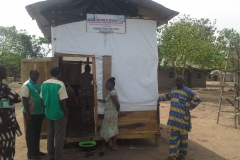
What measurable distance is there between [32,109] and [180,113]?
293 centimetres

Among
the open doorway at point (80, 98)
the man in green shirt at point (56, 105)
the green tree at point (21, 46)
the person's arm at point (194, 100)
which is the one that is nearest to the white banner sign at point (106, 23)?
the open doorway at point (80, 98)

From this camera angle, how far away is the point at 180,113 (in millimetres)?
4656

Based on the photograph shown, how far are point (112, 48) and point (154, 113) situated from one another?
1844mm

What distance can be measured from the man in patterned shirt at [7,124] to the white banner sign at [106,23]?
Answer: 2.43 metres

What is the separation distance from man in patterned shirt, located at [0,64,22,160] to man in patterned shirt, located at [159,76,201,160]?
2.90 meters

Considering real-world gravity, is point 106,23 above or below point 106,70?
above

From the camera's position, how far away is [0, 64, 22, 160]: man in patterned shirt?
3338mm

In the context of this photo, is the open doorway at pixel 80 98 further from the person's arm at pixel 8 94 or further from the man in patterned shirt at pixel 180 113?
the person's arm at pixel 8 94

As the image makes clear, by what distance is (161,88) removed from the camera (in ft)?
77.4

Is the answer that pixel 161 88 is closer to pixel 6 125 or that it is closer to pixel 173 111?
pixel 173 111

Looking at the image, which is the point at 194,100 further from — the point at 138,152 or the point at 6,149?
the point at 6,149

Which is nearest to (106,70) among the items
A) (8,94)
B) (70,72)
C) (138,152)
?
(138,152)

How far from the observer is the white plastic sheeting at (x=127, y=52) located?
17.2ft

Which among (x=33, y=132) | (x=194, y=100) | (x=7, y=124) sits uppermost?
(x=194, y=100)
